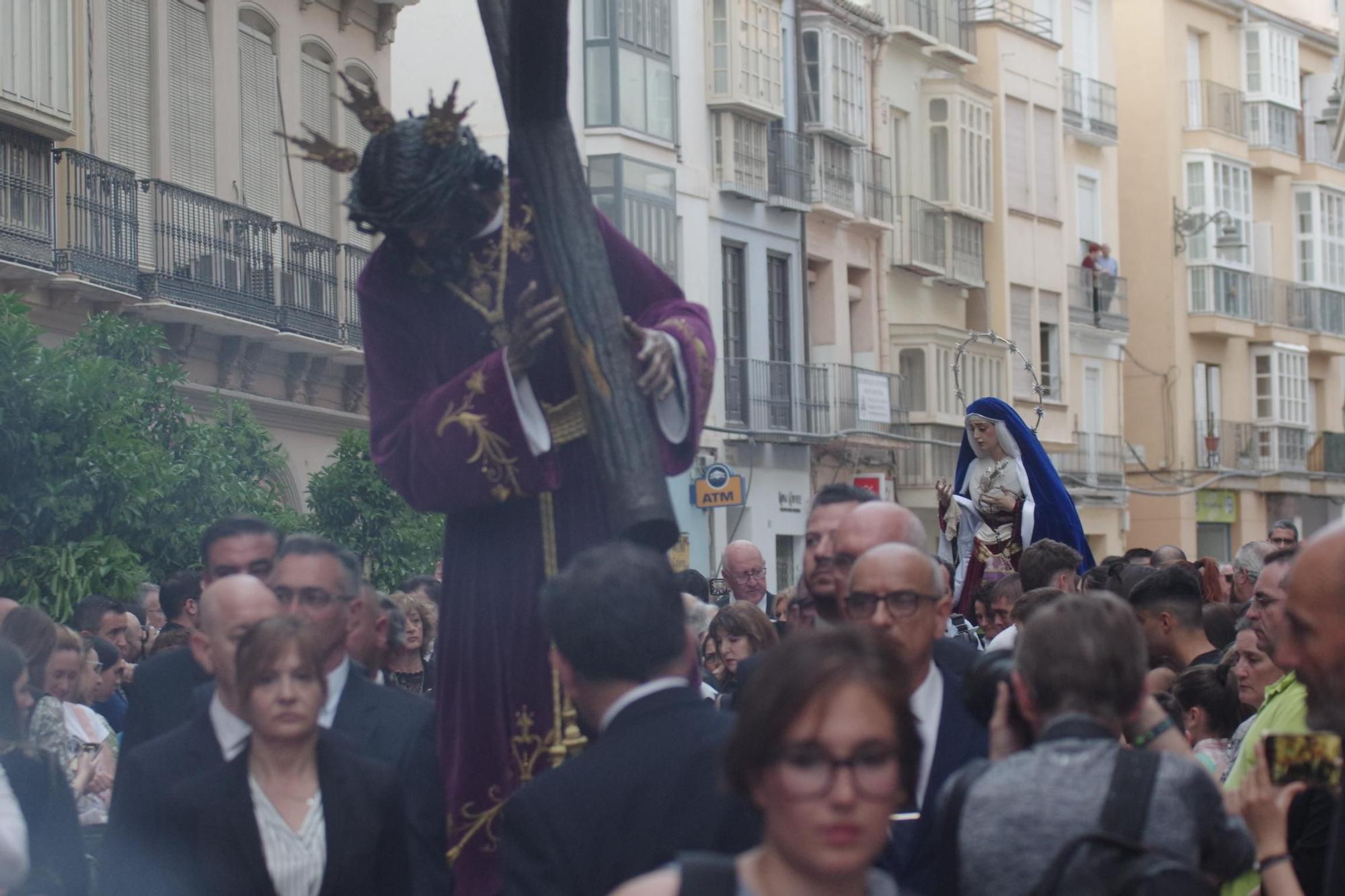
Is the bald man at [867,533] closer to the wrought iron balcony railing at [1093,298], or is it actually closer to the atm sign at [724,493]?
Answer: the atm sign at [724,493]

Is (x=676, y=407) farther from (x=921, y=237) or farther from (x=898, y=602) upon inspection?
(x=921, y=237)

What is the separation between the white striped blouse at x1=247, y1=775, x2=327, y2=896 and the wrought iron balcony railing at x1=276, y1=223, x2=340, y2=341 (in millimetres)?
18855

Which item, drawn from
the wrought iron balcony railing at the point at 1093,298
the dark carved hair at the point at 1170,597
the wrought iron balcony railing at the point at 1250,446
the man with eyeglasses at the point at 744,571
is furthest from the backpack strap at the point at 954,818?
the wrought iron balcony railing at the point at 1250,446

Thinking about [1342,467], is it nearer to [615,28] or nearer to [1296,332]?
[1296,332]

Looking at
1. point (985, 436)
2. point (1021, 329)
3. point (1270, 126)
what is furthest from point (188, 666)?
point (1270, 126)

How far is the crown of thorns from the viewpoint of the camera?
Result: 5.00 metres

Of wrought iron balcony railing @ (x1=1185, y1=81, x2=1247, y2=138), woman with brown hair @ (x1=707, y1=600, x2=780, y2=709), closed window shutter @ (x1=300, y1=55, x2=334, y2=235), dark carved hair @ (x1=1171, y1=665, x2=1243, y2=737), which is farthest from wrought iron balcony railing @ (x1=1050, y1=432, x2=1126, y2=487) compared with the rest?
dark carved hair @ (x1=1171, y1=665, x2=1243, y2=737)

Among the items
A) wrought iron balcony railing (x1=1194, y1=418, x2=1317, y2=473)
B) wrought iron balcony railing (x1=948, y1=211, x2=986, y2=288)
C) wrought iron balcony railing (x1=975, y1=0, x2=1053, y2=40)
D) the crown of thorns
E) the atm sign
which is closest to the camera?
the crown of thorns

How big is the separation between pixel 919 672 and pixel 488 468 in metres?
0.97

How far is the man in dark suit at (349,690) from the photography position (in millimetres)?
5414

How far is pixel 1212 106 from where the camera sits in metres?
47.2

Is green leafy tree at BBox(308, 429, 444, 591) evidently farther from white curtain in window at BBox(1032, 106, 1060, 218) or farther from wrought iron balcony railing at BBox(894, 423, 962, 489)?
white curtain in window at BBox(1032, 106, 1060, 218)

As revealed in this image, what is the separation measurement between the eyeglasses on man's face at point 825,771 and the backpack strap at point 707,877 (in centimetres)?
13

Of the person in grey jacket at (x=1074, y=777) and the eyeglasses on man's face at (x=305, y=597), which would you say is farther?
the eyeglasses on man's face at (x=305, y=597)
